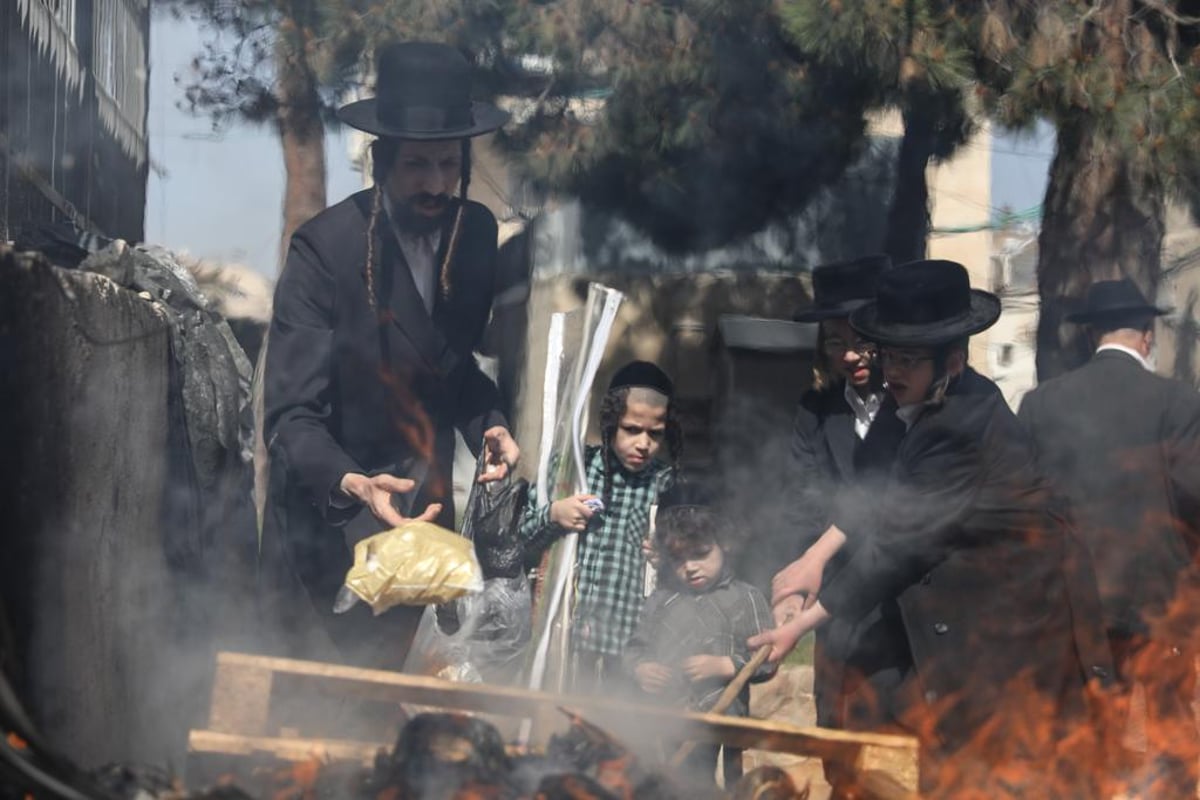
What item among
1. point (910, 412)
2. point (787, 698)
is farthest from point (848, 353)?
point (787, 698)

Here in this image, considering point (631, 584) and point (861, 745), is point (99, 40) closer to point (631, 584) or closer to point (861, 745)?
point (631, 584)

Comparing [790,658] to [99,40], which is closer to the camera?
[790,658]

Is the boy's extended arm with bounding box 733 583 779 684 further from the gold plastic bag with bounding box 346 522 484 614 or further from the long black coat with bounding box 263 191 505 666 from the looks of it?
the gold plastic bag with bounding box 346 522 484 614

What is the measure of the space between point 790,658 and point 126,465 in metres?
4.12

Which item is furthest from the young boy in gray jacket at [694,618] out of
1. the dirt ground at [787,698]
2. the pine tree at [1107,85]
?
the pine tree at [1107,85]

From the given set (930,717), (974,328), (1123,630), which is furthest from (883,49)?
(930,717)

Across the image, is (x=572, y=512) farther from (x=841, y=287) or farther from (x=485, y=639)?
(x=841, y=287)

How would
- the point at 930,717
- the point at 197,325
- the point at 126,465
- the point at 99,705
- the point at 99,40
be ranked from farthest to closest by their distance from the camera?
the point at 99,40 < the point at 197,325 < the point at 930,717 < the point at 126,465 < the point at 99,705

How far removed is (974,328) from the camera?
172 inches

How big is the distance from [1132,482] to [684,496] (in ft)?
5.22

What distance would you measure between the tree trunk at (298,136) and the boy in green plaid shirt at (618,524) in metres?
2.15

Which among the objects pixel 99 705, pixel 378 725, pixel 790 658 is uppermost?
pixel 99 705

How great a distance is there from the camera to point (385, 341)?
462cm

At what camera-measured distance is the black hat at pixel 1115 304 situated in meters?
5.28
